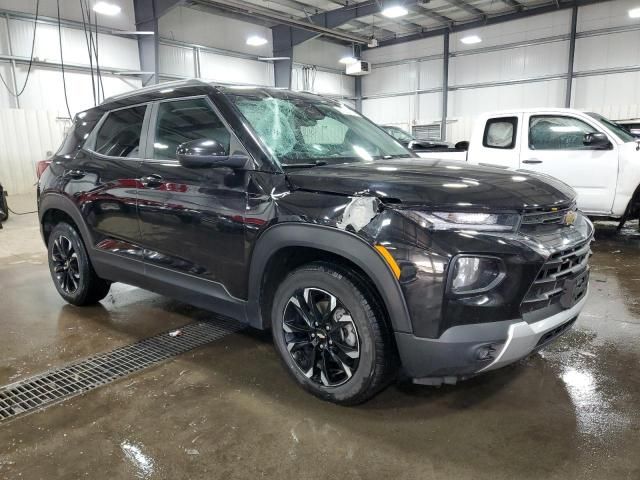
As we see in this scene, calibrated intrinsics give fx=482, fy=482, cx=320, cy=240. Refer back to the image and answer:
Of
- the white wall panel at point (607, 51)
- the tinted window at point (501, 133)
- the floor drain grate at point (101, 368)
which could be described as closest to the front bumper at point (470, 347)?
the floor drain grate at point (101, 368)

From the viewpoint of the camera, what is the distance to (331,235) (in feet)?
7.09

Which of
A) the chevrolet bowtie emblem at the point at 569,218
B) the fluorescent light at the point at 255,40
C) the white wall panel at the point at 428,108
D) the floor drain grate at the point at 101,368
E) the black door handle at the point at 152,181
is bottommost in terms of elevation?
the floor drain grate at the point at 101,368

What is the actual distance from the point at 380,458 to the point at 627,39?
16.9 m

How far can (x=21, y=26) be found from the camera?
1116 centimetres

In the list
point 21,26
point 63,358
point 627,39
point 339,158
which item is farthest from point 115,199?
point 627,39

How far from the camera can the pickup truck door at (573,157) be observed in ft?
19.3

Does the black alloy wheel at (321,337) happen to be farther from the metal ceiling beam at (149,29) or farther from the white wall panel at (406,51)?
the white wall panel at (406,51)

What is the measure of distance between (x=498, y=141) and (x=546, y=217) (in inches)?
194

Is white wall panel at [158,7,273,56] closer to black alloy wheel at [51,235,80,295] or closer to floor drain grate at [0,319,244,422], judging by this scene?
black alloy wheel at [51,235,80,295]

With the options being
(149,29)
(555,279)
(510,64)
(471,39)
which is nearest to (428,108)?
(471,39)

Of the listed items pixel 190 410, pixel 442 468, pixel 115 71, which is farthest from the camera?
pixel 115 71

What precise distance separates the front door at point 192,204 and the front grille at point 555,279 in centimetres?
142

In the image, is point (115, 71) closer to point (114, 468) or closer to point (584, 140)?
point (584, 140)

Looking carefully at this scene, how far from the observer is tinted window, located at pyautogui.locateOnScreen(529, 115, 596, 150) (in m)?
6.09
